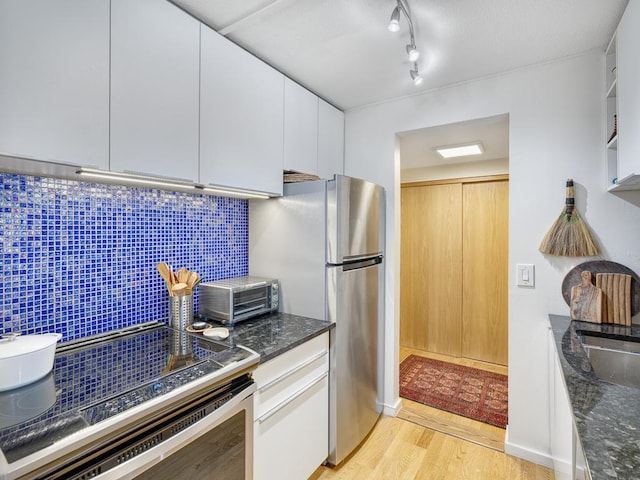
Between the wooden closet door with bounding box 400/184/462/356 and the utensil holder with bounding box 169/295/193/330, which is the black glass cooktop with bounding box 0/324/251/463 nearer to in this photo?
the utensil holder with bounding box 169/295/193/330

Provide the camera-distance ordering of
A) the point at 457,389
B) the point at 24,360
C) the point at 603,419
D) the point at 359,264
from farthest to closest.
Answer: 1. the point at 457,389
2. the point at 359,264
3. the point at 24,360
4. the point at 603,419

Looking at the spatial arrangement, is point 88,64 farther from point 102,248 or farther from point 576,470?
point 576,470

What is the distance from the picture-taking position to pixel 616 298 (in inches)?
64.3

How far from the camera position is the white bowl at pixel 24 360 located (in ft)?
3.08

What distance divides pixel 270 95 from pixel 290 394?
1620mm

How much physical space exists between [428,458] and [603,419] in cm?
146

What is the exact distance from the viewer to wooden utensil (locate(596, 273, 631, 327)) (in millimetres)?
1606

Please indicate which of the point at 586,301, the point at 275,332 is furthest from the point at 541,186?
the point at 275,332

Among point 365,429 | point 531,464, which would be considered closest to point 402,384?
point 365,429

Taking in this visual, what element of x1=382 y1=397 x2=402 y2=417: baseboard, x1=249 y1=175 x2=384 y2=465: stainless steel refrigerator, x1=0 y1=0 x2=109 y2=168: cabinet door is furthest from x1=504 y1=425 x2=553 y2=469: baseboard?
x1=0 y1=0 x2=109 y2=168: cabinet door

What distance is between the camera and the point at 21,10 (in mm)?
958

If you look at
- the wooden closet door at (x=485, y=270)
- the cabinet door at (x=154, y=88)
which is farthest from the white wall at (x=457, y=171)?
the cabinet door at (x=154, y=88)

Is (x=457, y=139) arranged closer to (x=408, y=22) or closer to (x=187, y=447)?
(x=408, y=22)

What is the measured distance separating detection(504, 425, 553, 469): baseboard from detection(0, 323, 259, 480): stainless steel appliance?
5.45ft
